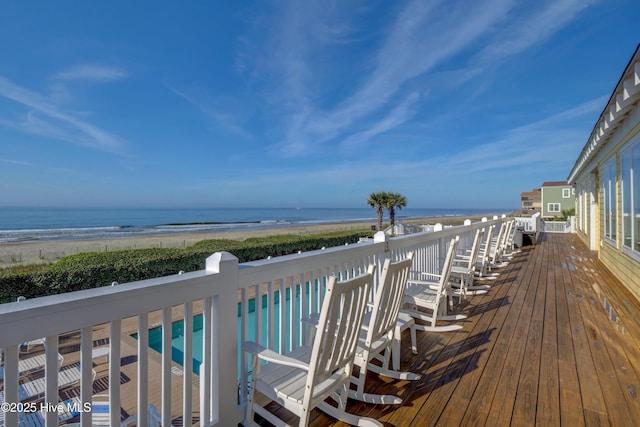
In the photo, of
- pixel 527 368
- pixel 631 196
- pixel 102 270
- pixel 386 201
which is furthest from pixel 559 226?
pixel 102 270

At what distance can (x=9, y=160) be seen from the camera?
93.4ft

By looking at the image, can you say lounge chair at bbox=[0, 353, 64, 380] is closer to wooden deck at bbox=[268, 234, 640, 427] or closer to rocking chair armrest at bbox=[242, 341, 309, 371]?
rocking chair armrest at bbox=[242, 341, 309, 371]

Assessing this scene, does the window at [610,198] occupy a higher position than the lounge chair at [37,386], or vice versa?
the window at [610,198]

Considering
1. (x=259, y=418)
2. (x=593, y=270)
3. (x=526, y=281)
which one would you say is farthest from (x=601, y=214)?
(x=259, y=418)

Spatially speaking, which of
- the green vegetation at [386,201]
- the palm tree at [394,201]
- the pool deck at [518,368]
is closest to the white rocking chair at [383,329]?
the pool deck at [518,368]

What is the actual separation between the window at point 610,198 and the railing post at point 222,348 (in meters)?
7.62

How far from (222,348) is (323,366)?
1.80 feet

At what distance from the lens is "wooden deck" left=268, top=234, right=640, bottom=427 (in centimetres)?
191

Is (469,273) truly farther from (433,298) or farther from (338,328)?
(338,328)

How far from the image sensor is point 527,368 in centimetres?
247

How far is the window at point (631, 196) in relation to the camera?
4.74 metres

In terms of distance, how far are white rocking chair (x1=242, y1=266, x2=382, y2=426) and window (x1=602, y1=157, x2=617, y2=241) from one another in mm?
7083

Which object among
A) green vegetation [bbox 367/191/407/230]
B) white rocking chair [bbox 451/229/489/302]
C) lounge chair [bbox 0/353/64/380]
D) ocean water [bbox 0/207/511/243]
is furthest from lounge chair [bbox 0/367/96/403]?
ocean water [bbox 0/207/511/243]

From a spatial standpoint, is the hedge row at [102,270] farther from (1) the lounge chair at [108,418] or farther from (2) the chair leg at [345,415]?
(2) the chair leg at [345,415]
